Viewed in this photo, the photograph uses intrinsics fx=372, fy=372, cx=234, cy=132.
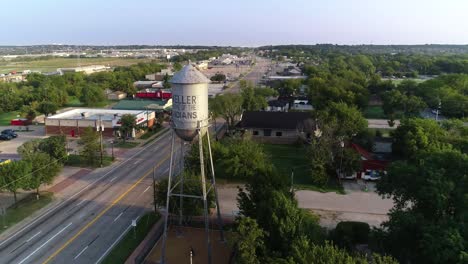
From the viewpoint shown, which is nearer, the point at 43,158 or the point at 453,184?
the point at 453,184

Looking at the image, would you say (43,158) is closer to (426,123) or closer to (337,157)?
(337,157)

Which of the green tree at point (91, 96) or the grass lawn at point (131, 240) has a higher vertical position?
the green tree at point (91, 96)

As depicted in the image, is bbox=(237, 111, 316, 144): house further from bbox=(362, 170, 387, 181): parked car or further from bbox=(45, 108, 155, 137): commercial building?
bbox=(45, 108, 155, 137): commercial building

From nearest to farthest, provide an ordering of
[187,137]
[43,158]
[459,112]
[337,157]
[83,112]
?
[187,137]
[43,158]
[337,157]
[83,112]
[459,112]

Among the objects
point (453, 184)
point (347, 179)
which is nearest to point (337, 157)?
point (347, 179)

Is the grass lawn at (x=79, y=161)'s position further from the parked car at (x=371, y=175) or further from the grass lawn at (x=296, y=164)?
the parked car at (x=371, y=175)

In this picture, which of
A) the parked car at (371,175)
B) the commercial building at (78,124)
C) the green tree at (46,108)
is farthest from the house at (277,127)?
the green tree at (46,108)

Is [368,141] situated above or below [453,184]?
below

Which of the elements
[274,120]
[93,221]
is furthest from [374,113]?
[93,221]
